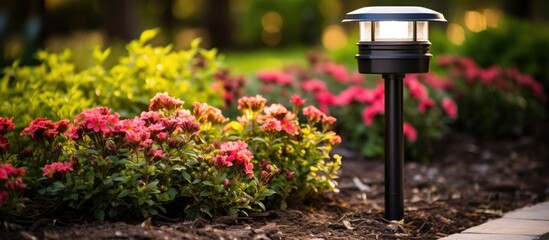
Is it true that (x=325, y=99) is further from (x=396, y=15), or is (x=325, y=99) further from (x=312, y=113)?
(x=396, y=15)

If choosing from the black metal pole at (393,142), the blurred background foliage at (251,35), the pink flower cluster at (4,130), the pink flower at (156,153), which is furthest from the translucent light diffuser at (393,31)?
the pink flower cluster at (4,130)

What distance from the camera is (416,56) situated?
4277mm

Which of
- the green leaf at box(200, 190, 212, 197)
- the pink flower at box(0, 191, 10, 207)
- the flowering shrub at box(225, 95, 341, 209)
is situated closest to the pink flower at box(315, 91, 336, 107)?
the flowering shrub at box(225, 95, 341, 209)

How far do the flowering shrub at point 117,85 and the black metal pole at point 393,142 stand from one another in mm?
1740

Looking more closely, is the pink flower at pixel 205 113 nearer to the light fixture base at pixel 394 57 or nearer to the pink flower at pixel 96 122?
the pink flower at pixel 96 122

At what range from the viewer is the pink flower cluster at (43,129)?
3.89 metres

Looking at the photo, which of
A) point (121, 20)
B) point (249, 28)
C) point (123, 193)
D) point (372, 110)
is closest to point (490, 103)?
point (372, 110)

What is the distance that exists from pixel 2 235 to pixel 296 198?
1837 mm

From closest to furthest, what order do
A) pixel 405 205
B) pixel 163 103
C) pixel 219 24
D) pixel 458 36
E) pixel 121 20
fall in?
pixel 163 103, pixel 405 205, pixel 121 20, pixel 458 36, pixel 219 24

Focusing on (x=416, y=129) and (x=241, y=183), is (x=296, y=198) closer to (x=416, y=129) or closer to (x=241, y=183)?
(x=241, y=183)

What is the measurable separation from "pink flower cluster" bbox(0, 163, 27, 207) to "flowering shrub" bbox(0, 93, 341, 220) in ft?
0.09

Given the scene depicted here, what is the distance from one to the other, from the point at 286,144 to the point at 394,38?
2.86ft

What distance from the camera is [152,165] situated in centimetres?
387

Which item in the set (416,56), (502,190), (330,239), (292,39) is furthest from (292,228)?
(292,39)
